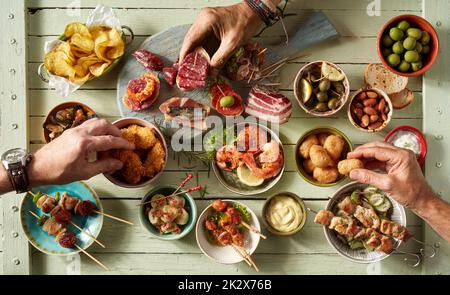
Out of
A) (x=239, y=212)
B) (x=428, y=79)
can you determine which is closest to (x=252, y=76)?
(x=239, y=212)

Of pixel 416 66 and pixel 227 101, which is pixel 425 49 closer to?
pixel 416 66

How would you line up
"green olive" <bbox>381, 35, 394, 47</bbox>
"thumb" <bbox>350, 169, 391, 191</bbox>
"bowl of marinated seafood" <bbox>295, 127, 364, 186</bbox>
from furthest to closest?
"green olive" <bbox>381, 35, 394, 47</bbox>, "bowl of marinated seafood" <bbox>295, 127, 364, 186</bbox>, "thumb" <bbox>350, 169, 391, 191</bbox>

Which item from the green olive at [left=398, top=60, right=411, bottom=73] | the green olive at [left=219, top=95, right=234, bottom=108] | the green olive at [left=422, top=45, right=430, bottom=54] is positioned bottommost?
the green olive at [left=219, top=95, right=234, bottom=108]

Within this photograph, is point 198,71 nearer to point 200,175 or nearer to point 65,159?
point 200,175

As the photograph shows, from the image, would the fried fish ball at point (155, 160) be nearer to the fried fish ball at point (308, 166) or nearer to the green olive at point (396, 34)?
the fried fish ball at point (308, 166)

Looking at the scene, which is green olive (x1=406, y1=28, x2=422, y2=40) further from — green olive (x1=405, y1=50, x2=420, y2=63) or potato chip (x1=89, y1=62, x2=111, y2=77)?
potato chip (x1=89, y1=62, x2=111, y2=77)

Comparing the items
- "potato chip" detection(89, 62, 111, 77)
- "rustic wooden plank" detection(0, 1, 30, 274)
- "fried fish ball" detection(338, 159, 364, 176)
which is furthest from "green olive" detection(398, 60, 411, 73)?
"rustic wooden plank" detection(0, 1, 30, 274)
